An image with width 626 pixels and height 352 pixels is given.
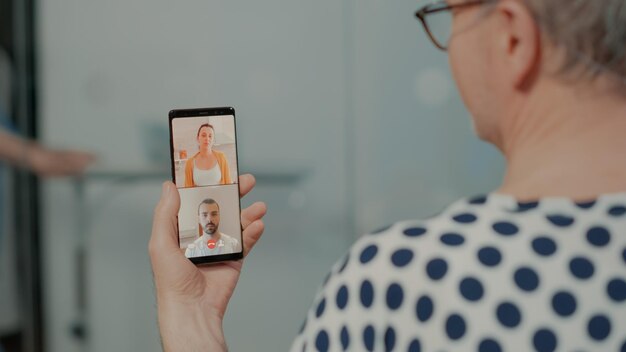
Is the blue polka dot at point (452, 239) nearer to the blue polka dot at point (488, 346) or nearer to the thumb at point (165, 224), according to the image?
the blue polka dot at point (488, 346)

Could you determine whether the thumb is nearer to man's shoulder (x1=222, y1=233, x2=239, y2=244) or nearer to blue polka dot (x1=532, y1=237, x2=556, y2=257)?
man's shoulder (x1=222, y1=233, x2=239, y2=244)

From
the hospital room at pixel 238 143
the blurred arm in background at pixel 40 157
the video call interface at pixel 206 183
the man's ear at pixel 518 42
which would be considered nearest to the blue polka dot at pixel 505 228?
the man's ear at pixel 518 42

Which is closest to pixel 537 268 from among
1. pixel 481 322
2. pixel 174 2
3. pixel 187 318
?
pixel 481 322

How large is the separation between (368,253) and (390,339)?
52 mm

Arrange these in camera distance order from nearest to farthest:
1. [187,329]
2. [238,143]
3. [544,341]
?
[544,341] → [187,329] → [238,143]

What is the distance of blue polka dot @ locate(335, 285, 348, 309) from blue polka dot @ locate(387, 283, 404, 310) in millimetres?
28

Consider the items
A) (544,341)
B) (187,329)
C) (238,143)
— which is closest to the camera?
(544,341)

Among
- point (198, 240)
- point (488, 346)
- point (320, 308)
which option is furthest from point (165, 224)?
point (488, 346)

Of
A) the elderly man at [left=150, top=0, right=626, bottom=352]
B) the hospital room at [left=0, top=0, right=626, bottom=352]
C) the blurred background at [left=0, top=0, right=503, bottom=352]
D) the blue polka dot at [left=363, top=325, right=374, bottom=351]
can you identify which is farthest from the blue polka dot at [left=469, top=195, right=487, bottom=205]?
the blurred background at [left=0, top=0, right=503, bottom=352]

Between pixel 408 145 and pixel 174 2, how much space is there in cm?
61

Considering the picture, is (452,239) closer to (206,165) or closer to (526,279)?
(526,279)

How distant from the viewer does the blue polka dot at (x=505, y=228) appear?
19.4 inches

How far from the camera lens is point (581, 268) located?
0.49 m

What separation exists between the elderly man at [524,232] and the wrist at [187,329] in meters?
0.09
